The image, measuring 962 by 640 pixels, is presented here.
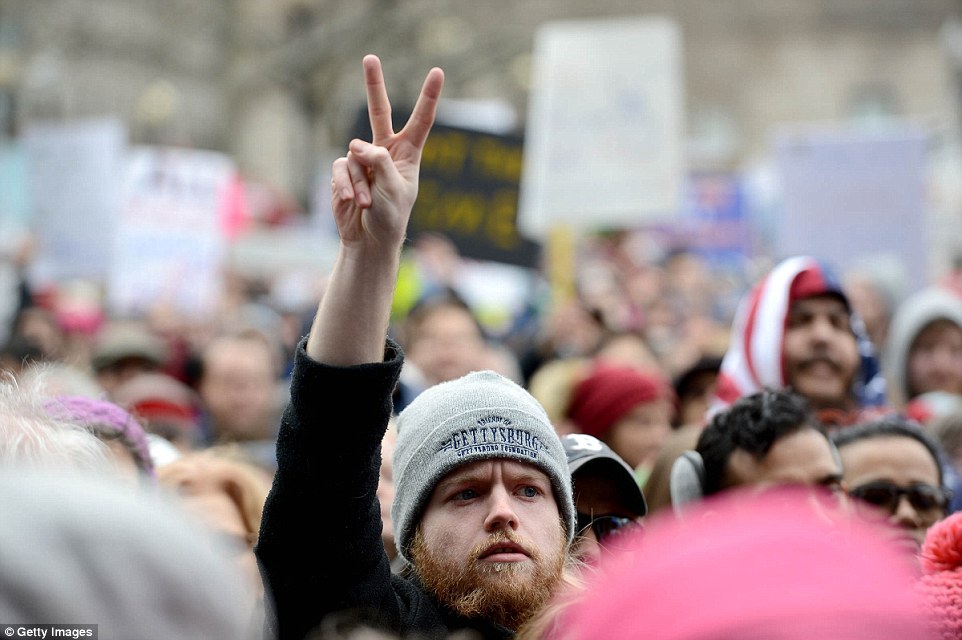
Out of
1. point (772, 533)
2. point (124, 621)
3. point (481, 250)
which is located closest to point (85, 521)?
point (124, 621)

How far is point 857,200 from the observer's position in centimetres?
800

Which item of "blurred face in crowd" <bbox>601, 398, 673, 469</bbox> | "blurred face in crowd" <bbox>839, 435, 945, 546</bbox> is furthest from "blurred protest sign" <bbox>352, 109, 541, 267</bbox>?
"blurred face in crowd" <bbox>839, 435, 945, 546</bbox>

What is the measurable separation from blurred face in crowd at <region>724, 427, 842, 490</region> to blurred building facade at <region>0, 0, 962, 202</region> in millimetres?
26465

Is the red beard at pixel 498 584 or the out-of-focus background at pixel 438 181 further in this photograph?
the out-of-focus background at pixel 438 181

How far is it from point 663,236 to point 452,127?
8.16 meters

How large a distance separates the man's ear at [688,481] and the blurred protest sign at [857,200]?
510 centimetres

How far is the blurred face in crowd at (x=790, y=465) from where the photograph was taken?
2936 mm

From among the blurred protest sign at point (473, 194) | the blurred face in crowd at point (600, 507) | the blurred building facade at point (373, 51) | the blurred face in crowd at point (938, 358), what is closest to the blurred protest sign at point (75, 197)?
the blurred protest sign at point (473, 194)

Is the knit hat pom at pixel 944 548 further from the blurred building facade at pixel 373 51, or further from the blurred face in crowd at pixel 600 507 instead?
the blurred building facade at pixel 373 51

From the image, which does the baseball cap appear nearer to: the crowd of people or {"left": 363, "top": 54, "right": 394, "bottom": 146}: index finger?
the crowd of people

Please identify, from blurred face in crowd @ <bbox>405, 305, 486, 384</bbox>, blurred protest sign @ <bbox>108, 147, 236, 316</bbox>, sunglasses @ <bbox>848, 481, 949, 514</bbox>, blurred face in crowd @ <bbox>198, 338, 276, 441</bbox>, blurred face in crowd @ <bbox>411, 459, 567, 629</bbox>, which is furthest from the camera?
blurred protest sign @ <bbox>108, 147, 236, 316</bbox>

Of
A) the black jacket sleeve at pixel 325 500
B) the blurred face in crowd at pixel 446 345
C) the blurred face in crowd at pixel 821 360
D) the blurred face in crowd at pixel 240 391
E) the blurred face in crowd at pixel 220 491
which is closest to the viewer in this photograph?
the black jacket sleeve at pixel 325 500

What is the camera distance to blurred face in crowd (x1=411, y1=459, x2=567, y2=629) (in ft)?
7.45

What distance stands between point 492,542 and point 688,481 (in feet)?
2.68
